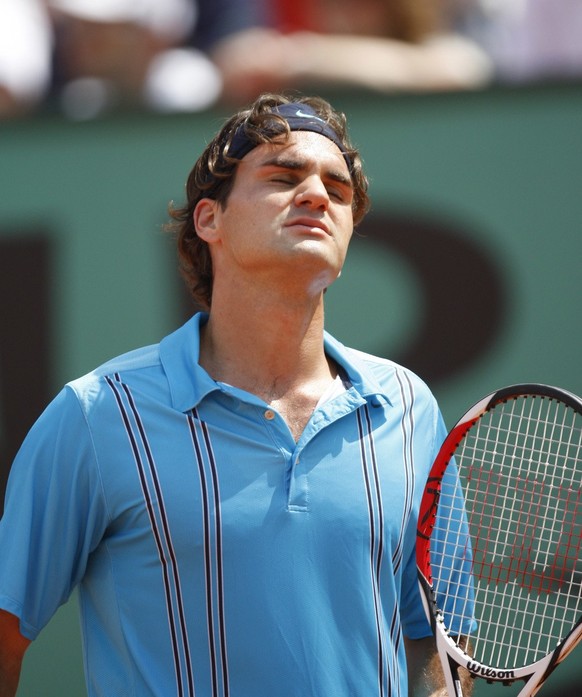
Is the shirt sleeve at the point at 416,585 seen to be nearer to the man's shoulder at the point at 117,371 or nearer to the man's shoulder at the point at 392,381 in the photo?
the man's shoulder at the point at 392,381

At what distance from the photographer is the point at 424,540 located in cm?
304

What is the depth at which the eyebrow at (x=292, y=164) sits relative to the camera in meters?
3.18

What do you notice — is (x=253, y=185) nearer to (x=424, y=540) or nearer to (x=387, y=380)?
(x=387, y=380)

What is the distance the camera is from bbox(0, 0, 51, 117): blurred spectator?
5863 mm

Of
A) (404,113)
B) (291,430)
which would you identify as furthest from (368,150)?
(291,430)

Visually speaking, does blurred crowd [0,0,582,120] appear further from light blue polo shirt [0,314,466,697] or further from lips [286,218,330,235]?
light blue polo shirt [0,314,466,697]

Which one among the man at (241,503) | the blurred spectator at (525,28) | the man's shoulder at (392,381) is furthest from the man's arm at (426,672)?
the blurred spectator at (525,28)

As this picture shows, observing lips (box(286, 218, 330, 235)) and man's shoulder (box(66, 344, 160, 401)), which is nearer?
man's shoulder (box(66, 344, 160, 401))

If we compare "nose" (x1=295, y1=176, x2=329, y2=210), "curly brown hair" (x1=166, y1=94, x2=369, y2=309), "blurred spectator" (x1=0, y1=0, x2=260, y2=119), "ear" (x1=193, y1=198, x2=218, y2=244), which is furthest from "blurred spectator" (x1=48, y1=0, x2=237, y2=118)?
"nose" (x1=295, y1=176, x2=329, y2=210)

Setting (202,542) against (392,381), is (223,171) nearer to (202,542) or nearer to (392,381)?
(392,381)

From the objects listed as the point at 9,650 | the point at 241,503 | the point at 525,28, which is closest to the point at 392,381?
the point at 241,503

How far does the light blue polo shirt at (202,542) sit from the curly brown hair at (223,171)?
1.85 ft

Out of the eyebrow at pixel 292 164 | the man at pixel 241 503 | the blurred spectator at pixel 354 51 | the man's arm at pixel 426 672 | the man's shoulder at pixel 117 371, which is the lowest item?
the man's arm at pixel 426 672

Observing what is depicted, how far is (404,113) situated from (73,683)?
273 centimetres
